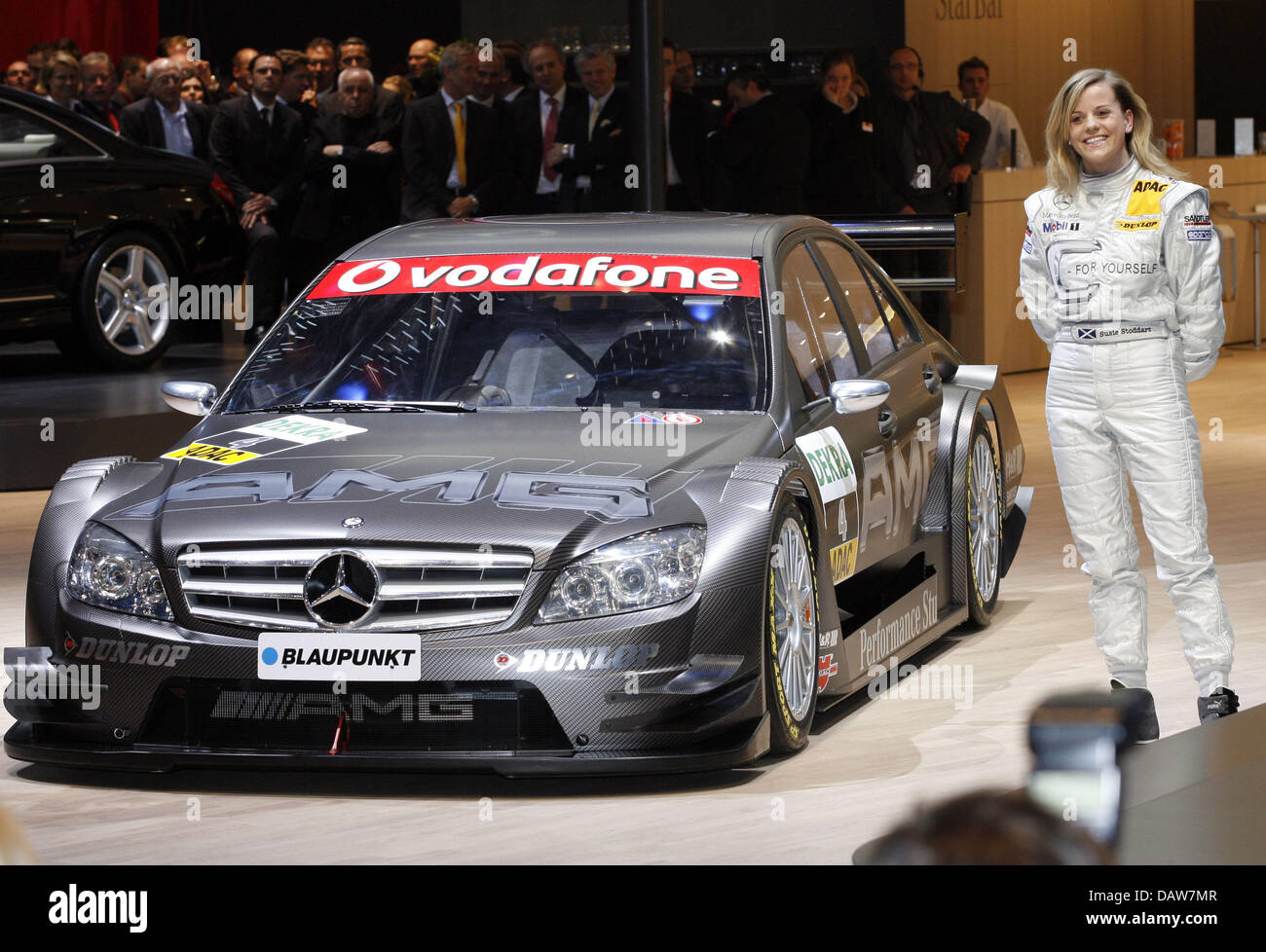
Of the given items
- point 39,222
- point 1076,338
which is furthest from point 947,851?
point 39,222

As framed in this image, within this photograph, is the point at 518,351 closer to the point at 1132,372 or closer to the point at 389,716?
the point at 389,716

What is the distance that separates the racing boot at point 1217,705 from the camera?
18.8 ft

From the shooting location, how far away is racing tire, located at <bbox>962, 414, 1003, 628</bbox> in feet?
23.8

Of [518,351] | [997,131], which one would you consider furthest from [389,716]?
[997,131]

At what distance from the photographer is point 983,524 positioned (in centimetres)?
750

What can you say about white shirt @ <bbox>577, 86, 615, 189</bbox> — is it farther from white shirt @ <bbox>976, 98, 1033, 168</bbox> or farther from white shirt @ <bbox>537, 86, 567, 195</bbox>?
white shirt @ <bbox>976, 98, 1033, 168</bbox>

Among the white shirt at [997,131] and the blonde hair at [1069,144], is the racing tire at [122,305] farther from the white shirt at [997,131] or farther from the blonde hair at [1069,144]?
the blonde hair at [1069,144]

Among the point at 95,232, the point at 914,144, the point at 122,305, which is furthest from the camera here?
the point at 914,144

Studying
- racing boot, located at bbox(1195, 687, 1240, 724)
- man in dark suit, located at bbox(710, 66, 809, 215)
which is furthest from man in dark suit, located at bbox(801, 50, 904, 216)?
racing boot, located at bbox(1195, 687, 1240, 724)

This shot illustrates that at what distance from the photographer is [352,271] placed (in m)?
6.60

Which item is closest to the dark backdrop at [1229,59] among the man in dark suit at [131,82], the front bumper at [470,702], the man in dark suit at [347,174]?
the man in dark suit at [131,82]

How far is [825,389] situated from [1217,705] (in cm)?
145
